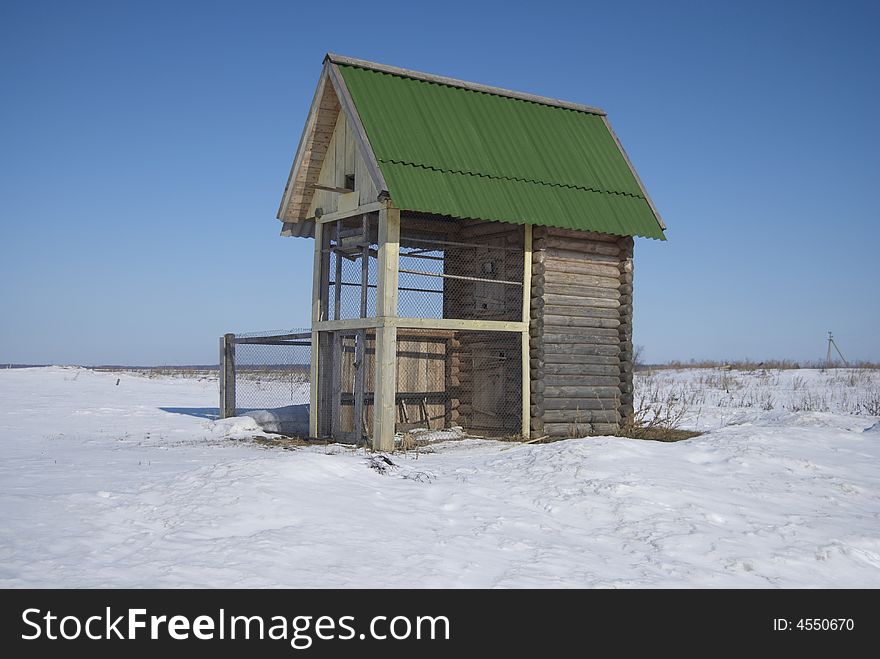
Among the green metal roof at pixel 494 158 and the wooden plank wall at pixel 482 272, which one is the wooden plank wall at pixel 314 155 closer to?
the green metal roof at pixel 494 158

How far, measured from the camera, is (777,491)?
39.9 ft

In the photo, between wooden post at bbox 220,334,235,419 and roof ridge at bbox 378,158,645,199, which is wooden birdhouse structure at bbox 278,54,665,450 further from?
wooden post at bbox 220,334,235,419

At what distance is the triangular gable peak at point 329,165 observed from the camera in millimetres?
16969

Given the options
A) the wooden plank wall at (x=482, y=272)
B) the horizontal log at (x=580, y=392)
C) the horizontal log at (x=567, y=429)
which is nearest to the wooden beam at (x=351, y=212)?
the wooden plank wall at (x=482, y=272)

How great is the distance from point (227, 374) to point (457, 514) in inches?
521

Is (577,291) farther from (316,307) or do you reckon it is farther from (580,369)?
(316,307)

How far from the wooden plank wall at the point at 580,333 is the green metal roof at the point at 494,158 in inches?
25.0

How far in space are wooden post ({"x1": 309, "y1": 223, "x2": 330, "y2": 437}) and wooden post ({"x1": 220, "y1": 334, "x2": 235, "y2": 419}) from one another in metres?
4.11

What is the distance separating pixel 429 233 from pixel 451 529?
448 inches

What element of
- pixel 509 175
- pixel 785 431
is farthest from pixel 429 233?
pixel 785 431

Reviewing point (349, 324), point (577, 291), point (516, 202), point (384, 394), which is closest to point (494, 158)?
point (516, 202)

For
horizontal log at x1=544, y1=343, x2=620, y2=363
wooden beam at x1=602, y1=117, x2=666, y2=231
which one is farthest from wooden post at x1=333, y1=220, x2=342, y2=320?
wooden beam at x1=602, y1=117, x2=666, y2=231

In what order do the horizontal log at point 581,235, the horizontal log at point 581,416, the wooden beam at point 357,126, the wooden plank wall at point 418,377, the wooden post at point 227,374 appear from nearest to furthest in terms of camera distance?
the wooden beam at point 357,126
the horizontal log at point 581,416
the horizontal log at point 581,235
the wooden plank wall at point 418,377
the wooden post at point 227,374

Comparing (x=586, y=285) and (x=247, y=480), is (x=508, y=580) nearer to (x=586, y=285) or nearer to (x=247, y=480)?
(x=247, y=480)
